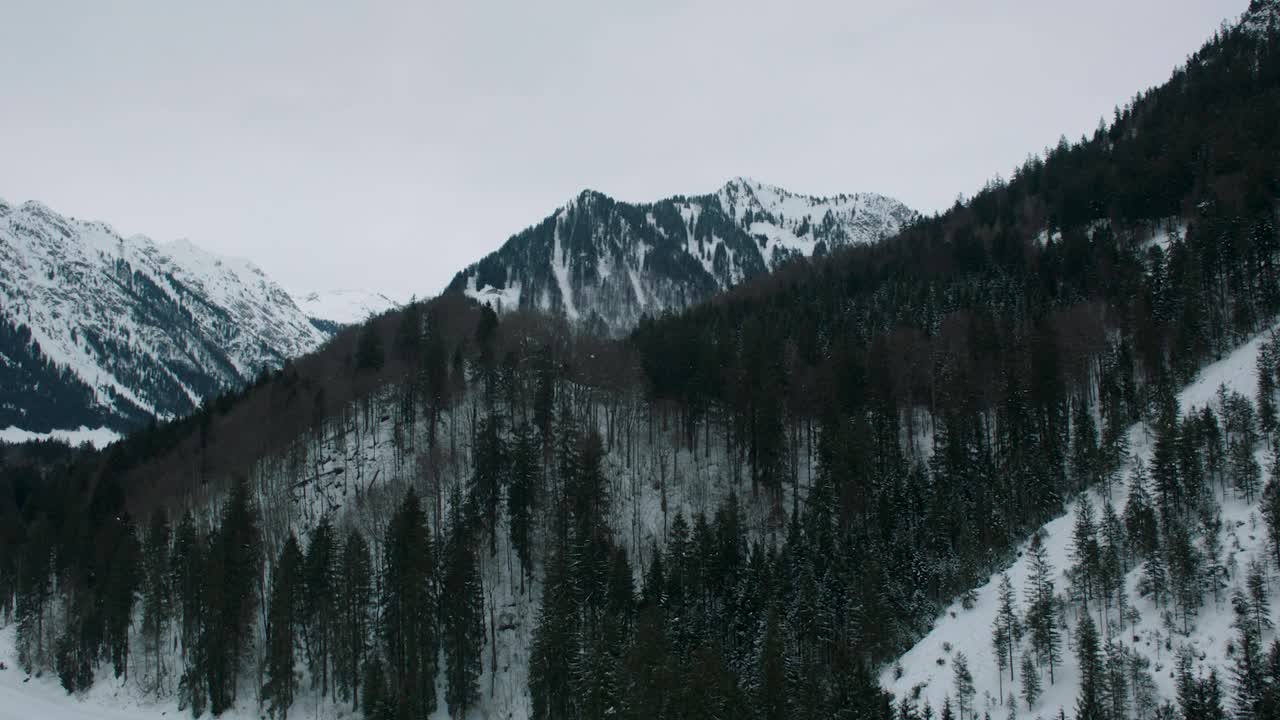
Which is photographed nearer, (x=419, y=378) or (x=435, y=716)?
(x=435, y=716)

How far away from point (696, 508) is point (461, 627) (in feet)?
90.3

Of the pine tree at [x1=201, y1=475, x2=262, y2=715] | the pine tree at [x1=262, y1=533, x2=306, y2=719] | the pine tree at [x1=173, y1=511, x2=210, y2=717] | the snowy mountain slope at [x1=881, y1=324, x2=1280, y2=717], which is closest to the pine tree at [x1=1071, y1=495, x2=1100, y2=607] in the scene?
the snowy mountain slope at [x1=881, y1=324, x2=1280, y2=717]

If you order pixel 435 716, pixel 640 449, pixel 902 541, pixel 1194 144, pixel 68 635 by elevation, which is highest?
pixel 1194 144

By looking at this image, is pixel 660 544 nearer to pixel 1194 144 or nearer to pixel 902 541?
pixel 902 541

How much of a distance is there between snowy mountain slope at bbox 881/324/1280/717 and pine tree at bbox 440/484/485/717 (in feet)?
103

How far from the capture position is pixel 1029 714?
4138cm

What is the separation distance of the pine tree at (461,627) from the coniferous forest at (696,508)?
0.27 m

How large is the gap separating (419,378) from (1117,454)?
70.5 m

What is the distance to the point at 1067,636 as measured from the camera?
4519 cm

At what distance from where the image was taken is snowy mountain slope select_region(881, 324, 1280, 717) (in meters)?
39.8

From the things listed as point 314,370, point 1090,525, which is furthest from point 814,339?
point 314,370

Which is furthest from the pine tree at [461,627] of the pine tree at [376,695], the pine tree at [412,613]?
the pine tree at [376,695]

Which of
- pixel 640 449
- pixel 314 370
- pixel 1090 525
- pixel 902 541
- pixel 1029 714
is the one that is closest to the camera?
pixel 1029 714

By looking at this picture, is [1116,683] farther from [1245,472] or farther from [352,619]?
[352,619]
